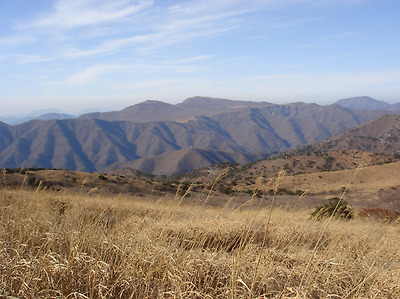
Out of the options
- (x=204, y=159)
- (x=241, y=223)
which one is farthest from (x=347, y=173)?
(x=204, y=159)

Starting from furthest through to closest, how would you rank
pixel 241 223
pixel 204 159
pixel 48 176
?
pixel 204 159, pixel 48 176, pixel 241 223

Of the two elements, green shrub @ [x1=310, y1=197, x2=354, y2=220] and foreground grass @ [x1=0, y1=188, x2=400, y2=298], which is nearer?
foreground grass @ [x1=0, y1=188, x2=400, y2=298]

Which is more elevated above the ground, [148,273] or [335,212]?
[148,273]

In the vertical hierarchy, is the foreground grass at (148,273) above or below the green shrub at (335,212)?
above

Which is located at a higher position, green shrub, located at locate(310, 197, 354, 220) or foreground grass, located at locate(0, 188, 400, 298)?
foreground grass, located at locate(0, 188, 400, 298)

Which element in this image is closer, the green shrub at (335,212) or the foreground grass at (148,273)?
the foreground grass at (148,273)

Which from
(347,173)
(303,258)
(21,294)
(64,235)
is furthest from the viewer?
(347,173)

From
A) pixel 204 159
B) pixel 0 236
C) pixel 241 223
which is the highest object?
pixel 0 236

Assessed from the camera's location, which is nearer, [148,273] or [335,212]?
[148,273]

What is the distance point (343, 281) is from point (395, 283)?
2.20ft

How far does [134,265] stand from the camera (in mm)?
3252

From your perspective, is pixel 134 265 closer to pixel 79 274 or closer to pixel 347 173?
pixel 79 274

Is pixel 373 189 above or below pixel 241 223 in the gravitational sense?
below

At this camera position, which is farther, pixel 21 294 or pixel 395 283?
pixel 395 283
